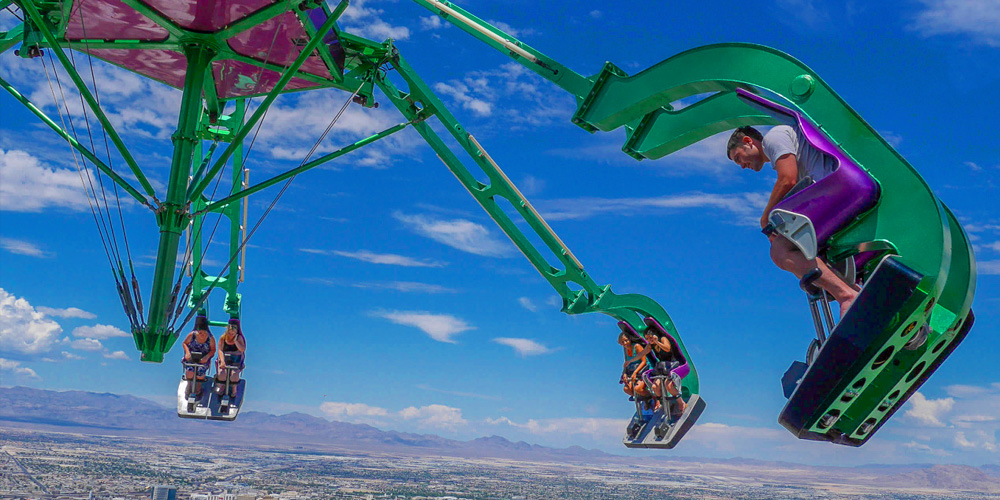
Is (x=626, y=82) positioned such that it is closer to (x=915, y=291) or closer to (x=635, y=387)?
(x=915, y=291)

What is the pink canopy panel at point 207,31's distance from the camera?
11773 millimetres

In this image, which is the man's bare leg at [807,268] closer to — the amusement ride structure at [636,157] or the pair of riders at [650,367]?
the amusement ride structure at [636,157]

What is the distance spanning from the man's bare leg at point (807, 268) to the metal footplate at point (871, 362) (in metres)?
0.21

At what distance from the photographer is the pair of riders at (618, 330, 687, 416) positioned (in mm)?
12820

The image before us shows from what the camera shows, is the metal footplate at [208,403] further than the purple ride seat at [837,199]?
Yes

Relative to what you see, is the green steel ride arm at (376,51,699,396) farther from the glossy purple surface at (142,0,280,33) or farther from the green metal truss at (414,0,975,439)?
the green metal truss at (414,0,975,439)

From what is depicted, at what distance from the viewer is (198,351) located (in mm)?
15945

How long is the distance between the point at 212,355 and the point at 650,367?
28.0 feet

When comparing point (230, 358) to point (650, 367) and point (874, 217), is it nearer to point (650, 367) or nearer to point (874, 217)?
point (650, 367)

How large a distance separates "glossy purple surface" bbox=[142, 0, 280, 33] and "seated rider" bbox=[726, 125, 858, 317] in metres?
8.08

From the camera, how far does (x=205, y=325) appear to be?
16.2 m

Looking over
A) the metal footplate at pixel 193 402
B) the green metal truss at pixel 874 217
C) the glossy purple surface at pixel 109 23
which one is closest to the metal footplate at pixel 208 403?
the metal footplate at pixel 193 402

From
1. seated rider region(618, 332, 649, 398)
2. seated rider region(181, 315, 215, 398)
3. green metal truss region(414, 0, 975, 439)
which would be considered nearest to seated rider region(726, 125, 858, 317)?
green metal truss region(414, 0, 975, 439)

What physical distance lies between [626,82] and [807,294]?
3.46 m
